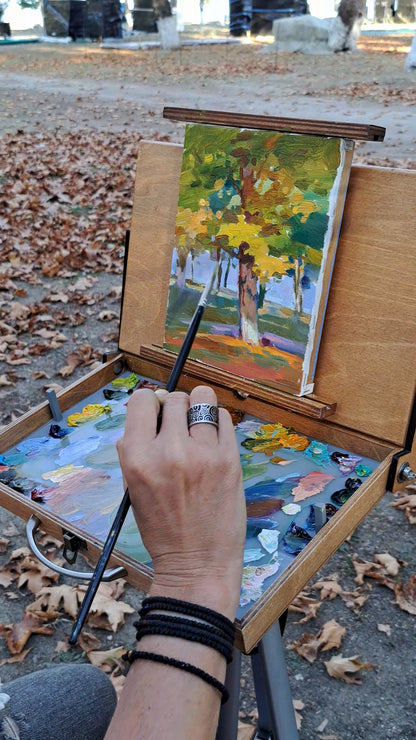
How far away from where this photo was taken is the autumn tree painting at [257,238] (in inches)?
59.0

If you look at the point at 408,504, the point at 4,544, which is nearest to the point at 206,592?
the point at 4,544

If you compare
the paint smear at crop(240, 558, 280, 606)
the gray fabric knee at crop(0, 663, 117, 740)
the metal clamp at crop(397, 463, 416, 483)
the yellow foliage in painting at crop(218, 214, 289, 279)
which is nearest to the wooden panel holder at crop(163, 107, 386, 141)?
the yellow foliage in painting at crop(218, 214, 289, 279)

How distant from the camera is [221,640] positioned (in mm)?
897

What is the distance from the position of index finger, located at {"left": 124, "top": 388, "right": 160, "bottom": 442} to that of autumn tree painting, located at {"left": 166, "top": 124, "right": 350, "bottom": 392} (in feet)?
2.12

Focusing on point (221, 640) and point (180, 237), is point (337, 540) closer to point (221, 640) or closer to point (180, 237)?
point (221, 640)

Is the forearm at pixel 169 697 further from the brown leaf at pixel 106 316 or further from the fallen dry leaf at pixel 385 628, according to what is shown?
the brown leaf at pixel 106 316

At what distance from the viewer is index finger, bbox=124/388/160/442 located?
38.3 inches

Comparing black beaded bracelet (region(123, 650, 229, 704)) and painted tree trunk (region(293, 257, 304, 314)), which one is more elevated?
painted tree trunk (region(293, 257, 304, 314))

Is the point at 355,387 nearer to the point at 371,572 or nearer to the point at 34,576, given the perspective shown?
the point at 371,572

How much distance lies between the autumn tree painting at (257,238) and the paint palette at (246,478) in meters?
0.19

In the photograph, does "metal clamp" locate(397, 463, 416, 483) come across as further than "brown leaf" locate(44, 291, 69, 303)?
No

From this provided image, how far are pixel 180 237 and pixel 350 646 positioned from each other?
63.2 inches

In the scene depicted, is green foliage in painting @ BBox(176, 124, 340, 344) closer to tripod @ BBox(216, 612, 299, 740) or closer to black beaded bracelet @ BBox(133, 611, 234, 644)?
tripod @ BBox(216, 612, 299, 740)

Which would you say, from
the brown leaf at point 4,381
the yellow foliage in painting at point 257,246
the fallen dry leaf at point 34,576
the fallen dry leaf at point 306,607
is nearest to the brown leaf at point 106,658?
the fallen dry leaf at point 34,576
